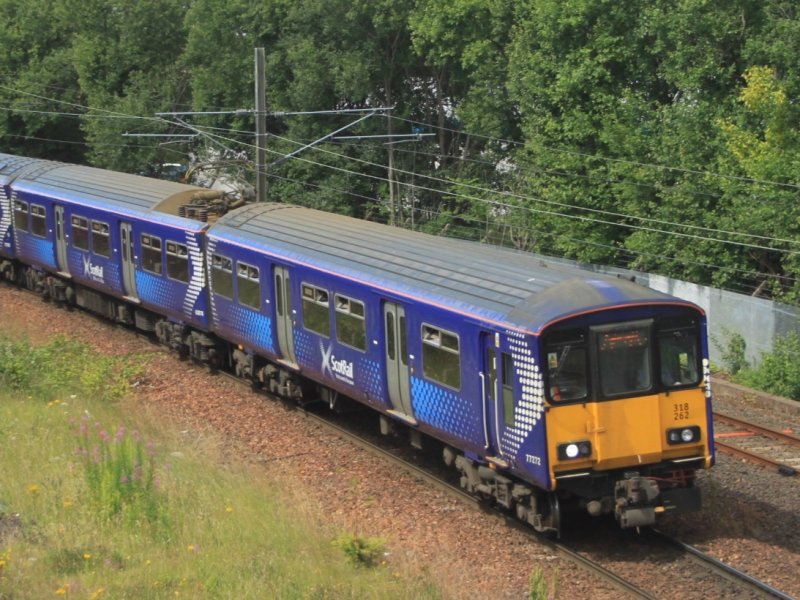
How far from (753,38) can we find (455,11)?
11.1 meters

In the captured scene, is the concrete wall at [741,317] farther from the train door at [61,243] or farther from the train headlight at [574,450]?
the train headlight at [574,450]

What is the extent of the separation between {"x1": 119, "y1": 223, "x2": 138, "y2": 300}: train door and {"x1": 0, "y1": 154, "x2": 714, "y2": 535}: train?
1201 mm

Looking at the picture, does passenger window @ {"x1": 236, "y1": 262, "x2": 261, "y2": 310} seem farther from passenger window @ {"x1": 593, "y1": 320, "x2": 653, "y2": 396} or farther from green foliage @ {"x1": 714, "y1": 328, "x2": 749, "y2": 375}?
green foliage @ {"x1": 714, "y1": 328, "x2": 749, "y2": 375}

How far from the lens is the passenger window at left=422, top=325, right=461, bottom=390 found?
11.4m

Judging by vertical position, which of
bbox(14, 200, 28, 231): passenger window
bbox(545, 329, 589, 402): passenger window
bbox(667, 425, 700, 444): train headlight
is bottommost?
bbox(14, 200, 28, 231): passenger window

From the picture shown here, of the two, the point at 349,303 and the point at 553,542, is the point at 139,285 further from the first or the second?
the point at 553,542

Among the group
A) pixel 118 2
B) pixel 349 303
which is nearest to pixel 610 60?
pixel 349 303

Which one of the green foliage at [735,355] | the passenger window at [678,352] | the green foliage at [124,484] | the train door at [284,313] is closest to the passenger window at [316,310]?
the train door at [284,313]

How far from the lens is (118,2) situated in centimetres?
4622

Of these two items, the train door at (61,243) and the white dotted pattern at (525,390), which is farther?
the train door at (61,243)

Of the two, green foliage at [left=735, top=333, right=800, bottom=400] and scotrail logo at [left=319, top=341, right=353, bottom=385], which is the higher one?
scotrail logo at [left=319, top=341, right=353, bottom=385]

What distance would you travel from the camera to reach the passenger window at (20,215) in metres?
24.8

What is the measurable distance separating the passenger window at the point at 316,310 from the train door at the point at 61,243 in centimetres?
998

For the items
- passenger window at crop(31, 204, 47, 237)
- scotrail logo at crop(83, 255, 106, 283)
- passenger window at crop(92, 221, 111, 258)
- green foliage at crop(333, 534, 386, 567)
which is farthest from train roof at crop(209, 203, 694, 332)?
passenger window at crop(31, 204, 47, 237)
